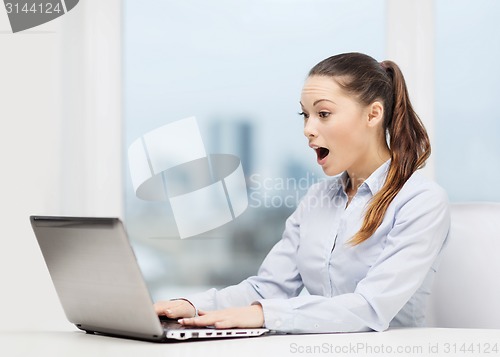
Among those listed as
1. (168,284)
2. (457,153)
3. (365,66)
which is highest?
(365,66)

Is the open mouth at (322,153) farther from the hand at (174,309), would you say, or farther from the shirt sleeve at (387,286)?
the hand at (174,309)

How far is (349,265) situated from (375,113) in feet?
1.12

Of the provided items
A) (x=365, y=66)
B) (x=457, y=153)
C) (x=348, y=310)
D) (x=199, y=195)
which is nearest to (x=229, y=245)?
(x=199, y=195)

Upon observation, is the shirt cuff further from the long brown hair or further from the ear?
the ear

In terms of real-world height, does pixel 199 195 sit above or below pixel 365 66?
below

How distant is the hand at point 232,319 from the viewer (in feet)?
4.10

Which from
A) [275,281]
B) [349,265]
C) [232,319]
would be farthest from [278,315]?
[275,281]

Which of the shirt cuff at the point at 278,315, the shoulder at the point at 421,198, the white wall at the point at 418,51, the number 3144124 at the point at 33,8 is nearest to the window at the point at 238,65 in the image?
the white wall at the point at 418,51

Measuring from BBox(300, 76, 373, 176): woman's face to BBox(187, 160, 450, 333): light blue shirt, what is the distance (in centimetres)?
8

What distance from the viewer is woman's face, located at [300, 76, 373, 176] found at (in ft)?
5.26

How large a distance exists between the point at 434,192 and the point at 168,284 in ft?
4.02

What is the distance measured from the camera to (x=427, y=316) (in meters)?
1.78

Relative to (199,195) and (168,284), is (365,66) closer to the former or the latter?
(199,195)

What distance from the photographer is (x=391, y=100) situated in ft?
5.55
